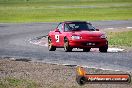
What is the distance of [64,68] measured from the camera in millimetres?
17203

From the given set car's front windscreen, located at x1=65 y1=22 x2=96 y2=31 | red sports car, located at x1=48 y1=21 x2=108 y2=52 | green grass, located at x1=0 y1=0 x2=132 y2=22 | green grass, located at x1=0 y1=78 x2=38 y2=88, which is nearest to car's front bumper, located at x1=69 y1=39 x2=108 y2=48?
red sports car, located at x1=48 y1=21 x2=108 y2=52

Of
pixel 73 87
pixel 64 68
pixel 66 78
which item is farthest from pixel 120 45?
pixel 73 87

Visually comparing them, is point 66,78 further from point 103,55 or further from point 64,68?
point 103,55

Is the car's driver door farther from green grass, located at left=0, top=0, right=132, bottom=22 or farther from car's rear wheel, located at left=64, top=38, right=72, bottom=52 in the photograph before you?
green grass, located at left=0, top=0, right=132, bottom=22

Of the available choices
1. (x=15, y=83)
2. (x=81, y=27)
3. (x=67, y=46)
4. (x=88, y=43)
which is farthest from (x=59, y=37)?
(x=15, y=83)

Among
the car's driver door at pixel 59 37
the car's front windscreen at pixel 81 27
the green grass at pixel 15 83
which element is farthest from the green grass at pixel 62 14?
the green grass at pixel 15 83

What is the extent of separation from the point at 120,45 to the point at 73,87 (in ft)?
50.1

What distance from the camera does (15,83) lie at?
44.5 feet

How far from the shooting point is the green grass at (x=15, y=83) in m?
13.0

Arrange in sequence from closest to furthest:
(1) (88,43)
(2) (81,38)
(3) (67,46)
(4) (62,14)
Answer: (1) (88,43)
(2) (81,38)
(3) (67,46)
(4) (62,14)

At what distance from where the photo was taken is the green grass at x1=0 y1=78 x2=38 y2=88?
13047mm

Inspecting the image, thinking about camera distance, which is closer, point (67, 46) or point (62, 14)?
point (67, 46)

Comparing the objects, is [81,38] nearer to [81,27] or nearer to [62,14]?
[81,27]

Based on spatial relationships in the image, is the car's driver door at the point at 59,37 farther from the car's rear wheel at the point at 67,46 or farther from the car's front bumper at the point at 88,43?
the car's front bumper at the point at 88,43
